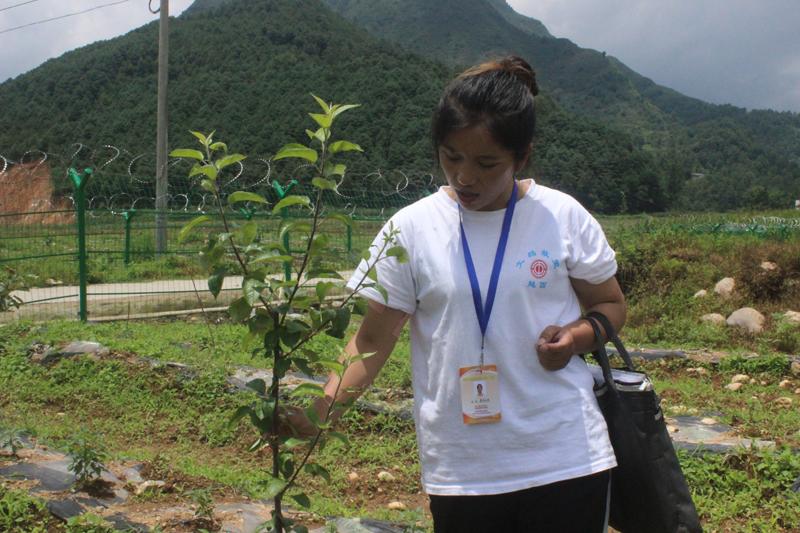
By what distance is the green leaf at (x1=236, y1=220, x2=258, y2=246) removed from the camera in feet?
4.75

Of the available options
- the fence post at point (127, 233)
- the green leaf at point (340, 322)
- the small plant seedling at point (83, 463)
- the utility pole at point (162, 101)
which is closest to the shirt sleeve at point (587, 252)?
the green leaf at point (340, 322)

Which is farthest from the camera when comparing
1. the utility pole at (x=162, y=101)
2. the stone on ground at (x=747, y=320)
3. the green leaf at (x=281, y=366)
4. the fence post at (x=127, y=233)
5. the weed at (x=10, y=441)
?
the utility pole at (x=162, y=101)

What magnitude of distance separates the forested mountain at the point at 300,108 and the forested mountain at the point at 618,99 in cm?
41

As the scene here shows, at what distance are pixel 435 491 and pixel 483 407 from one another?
0.21m

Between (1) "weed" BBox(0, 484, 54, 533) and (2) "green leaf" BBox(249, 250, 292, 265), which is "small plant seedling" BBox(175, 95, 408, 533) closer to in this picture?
(2) "green leaf" BBox(249, 250, 292, 265)

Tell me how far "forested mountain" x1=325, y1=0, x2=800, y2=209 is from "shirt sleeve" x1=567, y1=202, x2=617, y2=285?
113ft

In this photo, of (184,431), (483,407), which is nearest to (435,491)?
(483,407)

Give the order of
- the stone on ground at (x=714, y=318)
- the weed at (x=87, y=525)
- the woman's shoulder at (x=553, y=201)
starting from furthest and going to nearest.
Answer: the stone on ground at (x=714, y=318) → the weed at (x=87, y=525) → the woman's shoulder at (x=553, y=201)

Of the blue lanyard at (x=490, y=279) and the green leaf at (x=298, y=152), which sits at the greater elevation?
the green leaf at (x=298, y=152)

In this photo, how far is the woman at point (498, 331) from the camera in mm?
1592

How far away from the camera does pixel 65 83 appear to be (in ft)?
104

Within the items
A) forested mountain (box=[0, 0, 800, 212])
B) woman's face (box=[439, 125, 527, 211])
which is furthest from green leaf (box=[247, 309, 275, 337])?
forested mountain (box=[0, 0, 800, 212])

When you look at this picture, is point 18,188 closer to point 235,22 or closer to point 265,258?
point 265,258

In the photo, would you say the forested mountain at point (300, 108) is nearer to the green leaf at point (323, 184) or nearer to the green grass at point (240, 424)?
the green leaf at point (323, 184)
